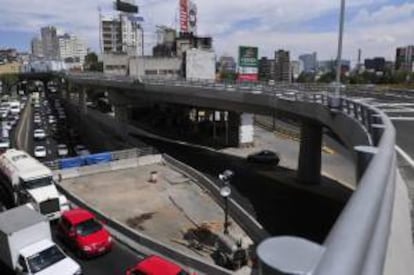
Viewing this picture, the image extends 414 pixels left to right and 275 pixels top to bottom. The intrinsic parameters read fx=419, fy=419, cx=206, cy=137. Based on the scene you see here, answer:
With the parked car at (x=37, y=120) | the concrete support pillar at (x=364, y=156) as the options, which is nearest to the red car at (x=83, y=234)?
the concrete support pillar at (x=364, y=156)

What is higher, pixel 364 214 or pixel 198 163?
pixel 364 214

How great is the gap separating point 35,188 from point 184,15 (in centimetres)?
10165

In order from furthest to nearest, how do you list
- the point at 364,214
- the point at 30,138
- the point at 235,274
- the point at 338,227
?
the point at 30,138 < the point at 235,274 < the point at 364,214 < the point at 338,227

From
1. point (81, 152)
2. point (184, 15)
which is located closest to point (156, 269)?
point (81, 152)

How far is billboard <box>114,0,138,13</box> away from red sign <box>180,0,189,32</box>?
13578mm

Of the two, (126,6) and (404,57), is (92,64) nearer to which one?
(126,6)

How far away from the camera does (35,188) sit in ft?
90.7

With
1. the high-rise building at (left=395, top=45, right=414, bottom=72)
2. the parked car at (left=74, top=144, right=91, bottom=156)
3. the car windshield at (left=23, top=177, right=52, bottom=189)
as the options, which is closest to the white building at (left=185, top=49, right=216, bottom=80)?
the parked car at (left=74, top=144, right=91, bottom=156)

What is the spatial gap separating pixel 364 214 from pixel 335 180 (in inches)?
1506

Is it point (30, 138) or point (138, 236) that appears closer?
point (138, 236)

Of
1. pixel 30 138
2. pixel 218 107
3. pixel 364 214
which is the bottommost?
pixel 30 138

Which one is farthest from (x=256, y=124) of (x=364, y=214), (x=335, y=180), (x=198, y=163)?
(x=364, y=214)

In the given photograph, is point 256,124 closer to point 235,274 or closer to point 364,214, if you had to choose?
point 235,274

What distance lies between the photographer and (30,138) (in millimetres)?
65250
